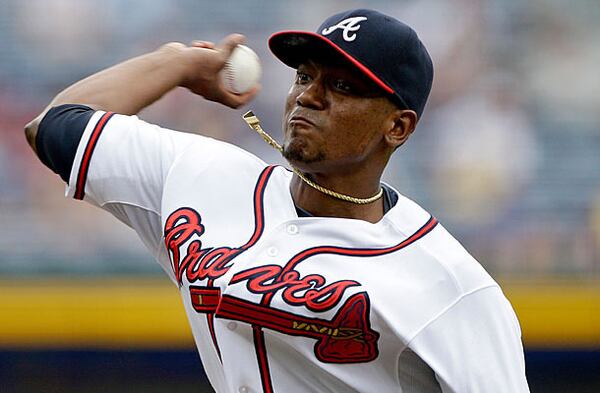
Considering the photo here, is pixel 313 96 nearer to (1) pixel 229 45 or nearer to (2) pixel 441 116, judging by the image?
(1) pixel 229 45

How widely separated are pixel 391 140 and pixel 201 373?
349 centimetres

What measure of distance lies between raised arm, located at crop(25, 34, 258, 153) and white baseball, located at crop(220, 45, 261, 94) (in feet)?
0.05

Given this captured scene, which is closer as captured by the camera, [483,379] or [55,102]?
[483,379]

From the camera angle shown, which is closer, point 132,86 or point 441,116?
point 132,86

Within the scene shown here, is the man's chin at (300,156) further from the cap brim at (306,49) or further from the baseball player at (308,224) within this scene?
the cap brim at (306,49)

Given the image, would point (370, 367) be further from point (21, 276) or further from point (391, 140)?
point (21, 276)

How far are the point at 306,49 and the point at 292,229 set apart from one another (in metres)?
0.35

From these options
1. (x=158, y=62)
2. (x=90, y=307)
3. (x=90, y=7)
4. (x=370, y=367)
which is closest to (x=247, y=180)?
(x=158, y=62)

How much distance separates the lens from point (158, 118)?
218 inches

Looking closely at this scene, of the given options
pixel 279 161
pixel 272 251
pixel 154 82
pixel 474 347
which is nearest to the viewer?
pixel 474 347

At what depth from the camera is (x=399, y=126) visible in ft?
7.20

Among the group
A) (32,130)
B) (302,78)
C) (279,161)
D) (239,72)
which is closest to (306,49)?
(302,78)

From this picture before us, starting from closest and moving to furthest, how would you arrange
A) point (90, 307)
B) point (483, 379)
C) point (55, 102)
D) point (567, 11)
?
point (483, 379) → point (55, 102) → point (90, 307) → point (567, 11)

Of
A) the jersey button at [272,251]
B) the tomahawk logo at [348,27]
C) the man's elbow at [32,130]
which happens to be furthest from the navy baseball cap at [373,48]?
the man's elbow at [32,130]
